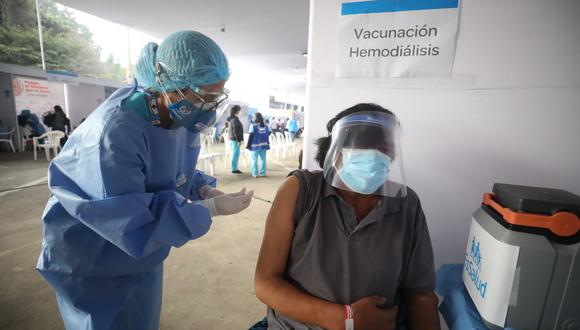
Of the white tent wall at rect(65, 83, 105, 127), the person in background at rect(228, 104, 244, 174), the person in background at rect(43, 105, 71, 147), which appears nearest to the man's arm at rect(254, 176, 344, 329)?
the person in background at rect(228, 104, 244, 174)

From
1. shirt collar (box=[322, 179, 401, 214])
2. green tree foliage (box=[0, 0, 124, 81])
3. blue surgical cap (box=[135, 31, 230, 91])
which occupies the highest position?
green tree foliage (box=[0, 0, 124, 81])

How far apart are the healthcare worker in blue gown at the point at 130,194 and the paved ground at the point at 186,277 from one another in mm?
761

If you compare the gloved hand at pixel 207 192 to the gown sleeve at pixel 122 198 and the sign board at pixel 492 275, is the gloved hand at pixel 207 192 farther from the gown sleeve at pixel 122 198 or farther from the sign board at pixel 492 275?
the sign board at pixel 492 275

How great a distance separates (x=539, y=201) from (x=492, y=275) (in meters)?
0.23

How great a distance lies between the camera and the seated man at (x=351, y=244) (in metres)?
0.86

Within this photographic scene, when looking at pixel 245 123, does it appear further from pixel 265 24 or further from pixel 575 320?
pixel 575 320

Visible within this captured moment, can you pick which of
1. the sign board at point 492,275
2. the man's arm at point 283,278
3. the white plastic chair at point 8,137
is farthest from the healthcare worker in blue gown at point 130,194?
the white plastic chair at point 8,137

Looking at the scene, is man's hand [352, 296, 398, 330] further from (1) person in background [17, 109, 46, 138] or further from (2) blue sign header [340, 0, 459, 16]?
(1) person in background [17, 109, 46, 138]

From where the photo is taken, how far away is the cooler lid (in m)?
0.67

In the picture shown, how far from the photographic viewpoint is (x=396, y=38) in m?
1.18

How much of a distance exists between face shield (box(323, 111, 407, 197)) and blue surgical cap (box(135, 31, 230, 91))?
0.52 metres

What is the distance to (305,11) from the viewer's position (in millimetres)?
3936

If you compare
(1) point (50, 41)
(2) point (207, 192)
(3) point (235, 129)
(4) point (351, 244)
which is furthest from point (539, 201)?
(1) point (50, 41)

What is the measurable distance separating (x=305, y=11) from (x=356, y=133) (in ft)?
12.2
